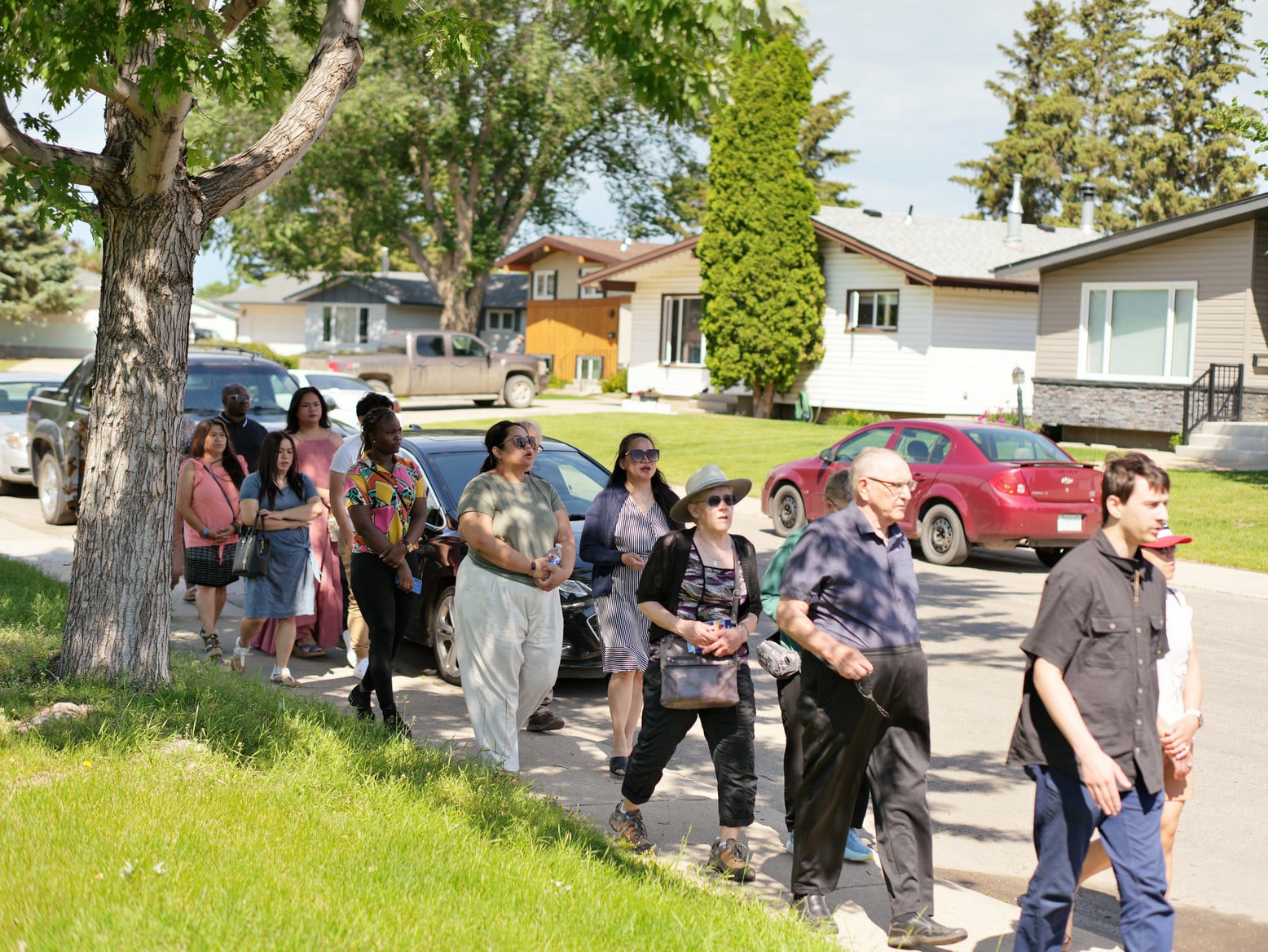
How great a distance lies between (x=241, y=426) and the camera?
412 inches

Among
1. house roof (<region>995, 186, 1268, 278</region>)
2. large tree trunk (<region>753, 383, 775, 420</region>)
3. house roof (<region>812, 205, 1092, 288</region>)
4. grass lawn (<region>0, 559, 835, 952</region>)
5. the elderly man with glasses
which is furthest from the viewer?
large tree trunk (<region>753, 383, 775, 420</region>)

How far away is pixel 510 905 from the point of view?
4.48 meters

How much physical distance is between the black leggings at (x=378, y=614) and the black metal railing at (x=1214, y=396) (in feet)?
67.0

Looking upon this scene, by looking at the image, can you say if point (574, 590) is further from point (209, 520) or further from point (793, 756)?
point (793, 756)

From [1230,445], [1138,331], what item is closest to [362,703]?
[1230,445]

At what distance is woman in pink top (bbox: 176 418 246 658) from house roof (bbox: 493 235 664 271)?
37.2m

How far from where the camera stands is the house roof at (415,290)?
186ft

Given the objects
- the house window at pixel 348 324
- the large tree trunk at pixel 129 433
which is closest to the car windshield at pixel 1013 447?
the large tree trunk at pixel 129 433

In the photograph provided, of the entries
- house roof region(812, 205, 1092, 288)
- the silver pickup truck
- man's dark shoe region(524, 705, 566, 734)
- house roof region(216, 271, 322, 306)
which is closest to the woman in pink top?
man's dark shoe region(524, 705, 566, 734)

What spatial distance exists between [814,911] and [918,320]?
1090 inches

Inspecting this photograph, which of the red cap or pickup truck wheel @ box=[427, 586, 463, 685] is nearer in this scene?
the red cap

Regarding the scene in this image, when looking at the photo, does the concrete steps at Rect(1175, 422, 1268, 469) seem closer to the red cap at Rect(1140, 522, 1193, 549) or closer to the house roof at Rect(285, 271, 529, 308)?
→ the red cap at Rect(1140, 522, 1193, 549)

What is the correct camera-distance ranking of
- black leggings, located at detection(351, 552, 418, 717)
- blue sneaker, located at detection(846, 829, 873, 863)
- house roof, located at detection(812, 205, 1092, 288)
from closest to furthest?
blue sneaker, located at detection(846, 829, 873, 863)
black leggings, located at detection(351, 552, 418, 717)
house roof, located at detection(812, 205, 1092, 288)

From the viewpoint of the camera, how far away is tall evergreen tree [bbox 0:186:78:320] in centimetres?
6138
